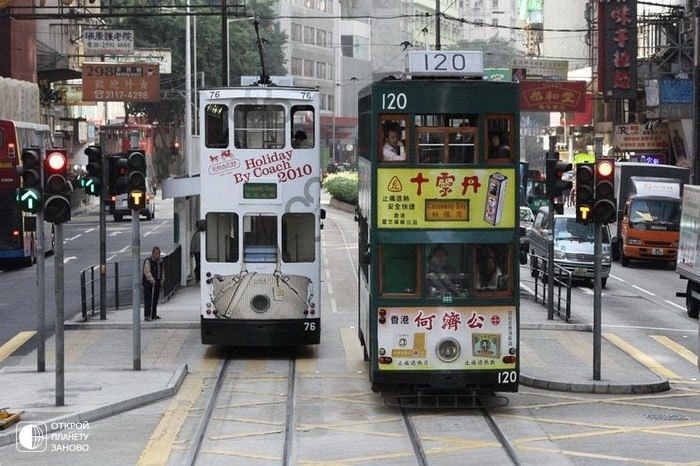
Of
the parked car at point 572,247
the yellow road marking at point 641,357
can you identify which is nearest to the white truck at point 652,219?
the parked car at point 572,247

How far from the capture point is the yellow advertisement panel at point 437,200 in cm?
1889

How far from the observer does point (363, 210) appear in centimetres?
2158

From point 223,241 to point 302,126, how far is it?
8.00 ft

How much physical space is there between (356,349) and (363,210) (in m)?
5.21

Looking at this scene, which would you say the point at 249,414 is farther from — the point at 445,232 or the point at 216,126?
the point at 216,126

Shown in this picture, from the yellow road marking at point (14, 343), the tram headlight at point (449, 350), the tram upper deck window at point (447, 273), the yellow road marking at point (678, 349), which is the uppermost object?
the tram upper deck window at point (447, 273)

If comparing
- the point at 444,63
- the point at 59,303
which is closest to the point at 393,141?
the point at 444,63

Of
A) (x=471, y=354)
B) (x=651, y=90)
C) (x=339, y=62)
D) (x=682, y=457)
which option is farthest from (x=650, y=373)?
(x=339, y=62)

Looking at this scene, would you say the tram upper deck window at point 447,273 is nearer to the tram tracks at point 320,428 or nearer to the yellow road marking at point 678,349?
the tram tracks at point 320,428

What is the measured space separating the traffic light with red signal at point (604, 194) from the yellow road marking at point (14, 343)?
36.7ft

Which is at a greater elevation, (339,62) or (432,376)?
(339,62)

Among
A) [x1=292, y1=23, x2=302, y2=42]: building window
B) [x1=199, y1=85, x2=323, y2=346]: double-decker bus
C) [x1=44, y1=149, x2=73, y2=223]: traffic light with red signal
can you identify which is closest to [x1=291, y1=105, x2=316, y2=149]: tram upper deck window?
[x1=199, y1=85, x2=323, y2=346]: double-decker bus

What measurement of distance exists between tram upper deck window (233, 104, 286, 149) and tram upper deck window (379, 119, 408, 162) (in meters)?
5.33

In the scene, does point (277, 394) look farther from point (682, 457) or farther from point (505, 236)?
point (682, 457)
